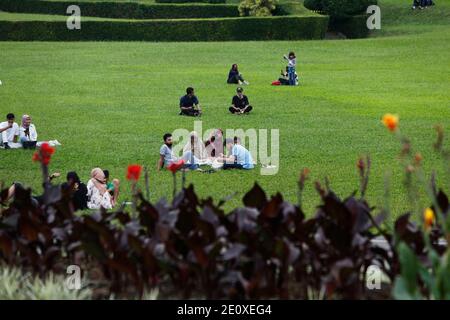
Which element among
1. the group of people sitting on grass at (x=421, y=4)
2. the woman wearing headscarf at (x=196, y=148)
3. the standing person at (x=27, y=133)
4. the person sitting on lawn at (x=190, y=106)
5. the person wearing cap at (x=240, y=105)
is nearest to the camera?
the woman wearing headscarf at (x=196, y=148)

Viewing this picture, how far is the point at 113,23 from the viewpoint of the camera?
46812 mm

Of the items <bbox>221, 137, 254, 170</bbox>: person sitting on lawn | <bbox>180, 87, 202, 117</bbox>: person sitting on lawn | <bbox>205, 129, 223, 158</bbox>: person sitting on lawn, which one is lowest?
<bbox>221, 137, 254, 170</bbox>: person sitting on lawn

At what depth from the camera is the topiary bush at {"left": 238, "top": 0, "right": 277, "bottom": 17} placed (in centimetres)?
4938

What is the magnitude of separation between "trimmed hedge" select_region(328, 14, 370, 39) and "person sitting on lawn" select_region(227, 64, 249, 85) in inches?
695

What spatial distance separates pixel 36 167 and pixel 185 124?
6090 mm

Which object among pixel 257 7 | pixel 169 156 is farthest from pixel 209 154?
pixel 257 7

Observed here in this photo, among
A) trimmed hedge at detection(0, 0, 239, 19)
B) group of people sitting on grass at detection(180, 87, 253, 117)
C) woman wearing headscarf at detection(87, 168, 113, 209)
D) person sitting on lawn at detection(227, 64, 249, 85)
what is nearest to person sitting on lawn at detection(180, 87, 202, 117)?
group of people sitting on grass at detection(180, 87, 253, 117)

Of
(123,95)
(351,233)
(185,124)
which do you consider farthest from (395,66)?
(351,233)

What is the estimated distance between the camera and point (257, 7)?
49.6m

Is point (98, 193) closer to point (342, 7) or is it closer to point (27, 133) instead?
point (27, 133)

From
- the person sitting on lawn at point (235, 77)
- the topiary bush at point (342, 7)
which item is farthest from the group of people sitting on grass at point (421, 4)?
the person sitting on lawn at point (235, 77)

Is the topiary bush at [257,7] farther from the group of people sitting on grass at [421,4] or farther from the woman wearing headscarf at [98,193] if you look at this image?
the woman wearing headscarf at [98,193]

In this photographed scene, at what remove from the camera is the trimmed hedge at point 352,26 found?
162 feet

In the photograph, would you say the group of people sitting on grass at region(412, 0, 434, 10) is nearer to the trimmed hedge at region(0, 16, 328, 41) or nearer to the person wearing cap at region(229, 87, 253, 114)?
the trimmed hedge at region(0, 16, 328, 41)
